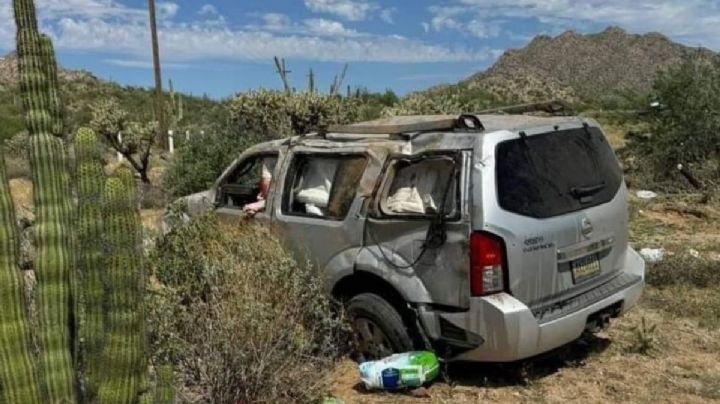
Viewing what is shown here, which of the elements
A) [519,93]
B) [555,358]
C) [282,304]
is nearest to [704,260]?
[555,358]

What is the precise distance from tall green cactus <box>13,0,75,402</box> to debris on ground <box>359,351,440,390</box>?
227 cm

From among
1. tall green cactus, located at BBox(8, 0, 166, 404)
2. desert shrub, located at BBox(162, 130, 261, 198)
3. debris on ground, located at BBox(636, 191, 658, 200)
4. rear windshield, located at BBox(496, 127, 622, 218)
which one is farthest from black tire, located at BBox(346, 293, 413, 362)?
debris on ground, located at BBox(636, 191, 658, 200)

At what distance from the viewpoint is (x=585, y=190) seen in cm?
573

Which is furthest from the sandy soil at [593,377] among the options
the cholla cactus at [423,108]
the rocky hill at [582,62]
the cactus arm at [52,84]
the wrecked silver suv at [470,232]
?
the rocky hill at [582,62]

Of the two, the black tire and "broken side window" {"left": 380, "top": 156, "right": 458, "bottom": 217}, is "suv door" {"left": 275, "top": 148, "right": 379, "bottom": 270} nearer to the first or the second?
"broken side window" {"left": 380, "top": 156, "right": 458, "bottom": 217}

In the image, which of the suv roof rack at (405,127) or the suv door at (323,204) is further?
the suv door at (323,204)

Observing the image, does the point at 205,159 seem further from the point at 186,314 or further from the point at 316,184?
the point at 186,314

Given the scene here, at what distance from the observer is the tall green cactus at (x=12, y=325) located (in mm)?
3613

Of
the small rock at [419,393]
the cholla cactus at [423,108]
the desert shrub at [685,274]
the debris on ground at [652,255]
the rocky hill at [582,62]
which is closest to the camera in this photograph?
the small rock at [419,393]

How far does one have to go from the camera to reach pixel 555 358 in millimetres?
6383

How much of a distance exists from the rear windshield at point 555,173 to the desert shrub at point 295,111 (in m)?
10.9

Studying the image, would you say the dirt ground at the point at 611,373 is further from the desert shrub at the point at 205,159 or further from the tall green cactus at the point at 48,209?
the desert shrub at the point at 205,159

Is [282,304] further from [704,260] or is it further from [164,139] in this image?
[164,139]

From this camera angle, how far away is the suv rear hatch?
5207 mm
